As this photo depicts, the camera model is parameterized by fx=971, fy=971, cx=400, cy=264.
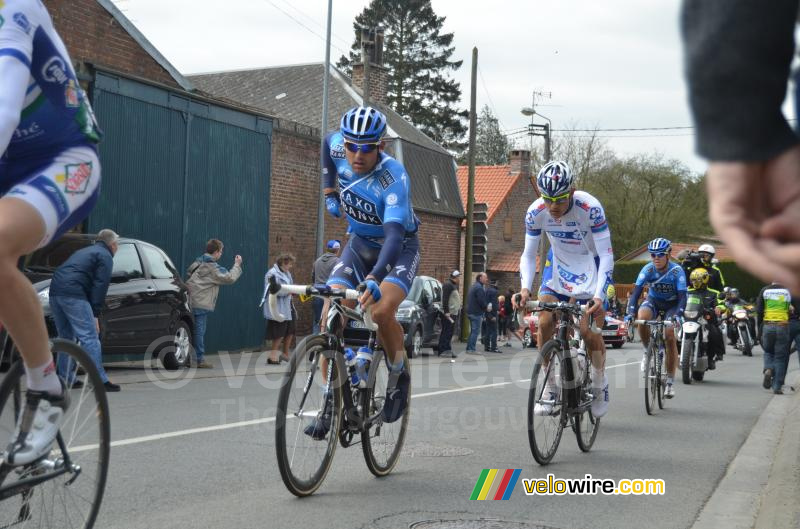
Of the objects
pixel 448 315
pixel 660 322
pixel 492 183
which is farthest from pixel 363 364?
pixel 492 183

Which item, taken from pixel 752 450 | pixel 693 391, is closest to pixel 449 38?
pixel 693 391

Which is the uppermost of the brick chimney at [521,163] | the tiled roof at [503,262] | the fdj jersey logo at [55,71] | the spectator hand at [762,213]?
the brick chimney at [521,163]

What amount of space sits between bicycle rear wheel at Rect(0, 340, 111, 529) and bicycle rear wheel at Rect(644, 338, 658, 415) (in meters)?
8.26

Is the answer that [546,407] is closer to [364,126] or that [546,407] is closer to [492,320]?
[364,126]

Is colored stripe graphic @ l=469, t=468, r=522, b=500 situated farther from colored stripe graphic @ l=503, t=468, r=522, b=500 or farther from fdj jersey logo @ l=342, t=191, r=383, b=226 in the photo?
fdj jersey logo @ l=342, t=191, r=383, b=226

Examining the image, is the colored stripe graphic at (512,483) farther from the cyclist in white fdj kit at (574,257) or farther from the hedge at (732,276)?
→ the hedge at (732,276)

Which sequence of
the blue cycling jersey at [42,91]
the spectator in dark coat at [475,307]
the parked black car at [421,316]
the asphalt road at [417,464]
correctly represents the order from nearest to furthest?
the blue cycling jersey at [42,91]
the asphalt road at [417,464]
the parked black car at [421,316]
the spectator in dark coat at [475,307]

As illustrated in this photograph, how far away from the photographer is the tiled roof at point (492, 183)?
5334 centimetres

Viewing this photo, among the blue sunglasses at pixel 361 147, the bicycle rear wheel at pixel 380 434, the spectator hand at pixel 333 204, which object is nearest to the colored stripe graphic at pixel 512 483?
the bicycle rear wheel at pixel 380 434

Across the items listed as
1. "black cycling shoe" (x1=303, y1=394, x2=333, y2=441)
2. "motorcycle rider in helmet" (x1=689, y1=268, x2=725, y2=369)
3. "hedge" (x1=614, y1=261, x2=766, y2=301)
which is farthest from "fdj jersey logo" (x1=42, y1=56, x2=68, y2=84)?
"hedge" (x1=614, y1=261, x2=766, y2=301)

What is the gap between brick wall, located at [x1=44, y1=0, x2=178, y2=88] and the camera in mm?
18984

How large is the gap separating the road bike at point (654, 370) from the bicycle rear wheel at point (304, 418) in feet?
20.0

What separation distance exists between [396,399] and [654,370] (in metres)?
5.87

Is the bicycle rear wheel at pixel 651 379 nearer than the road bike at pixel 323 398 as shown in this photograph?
No
